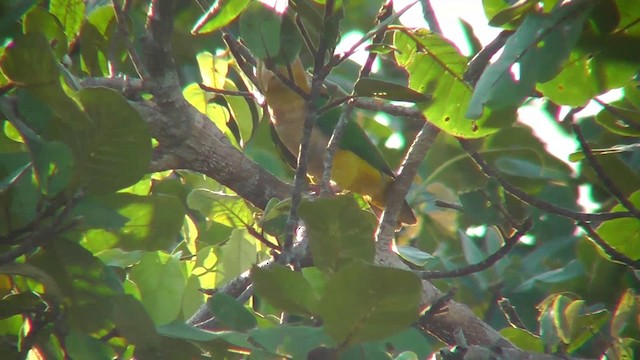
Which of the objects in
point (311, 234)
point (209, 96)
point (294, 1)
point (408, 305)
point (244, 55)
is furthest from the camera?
point (209, 96)

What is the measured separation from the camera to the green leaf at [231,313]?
3.57 ft

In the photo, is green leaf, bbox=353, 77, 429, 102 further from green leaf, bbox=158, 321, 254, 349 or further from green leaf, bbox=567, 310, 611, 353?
green leaf, bbox=567, 310, 611, 353

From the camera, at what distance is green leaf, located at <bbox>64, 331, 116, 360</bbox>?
111 centimetres

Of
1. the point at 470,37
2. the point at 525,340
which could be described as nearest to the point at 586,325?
the point at 525,340

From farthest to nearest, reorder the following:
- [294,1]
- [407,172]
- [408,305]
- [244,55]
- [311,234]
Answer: [407,172] → [244,55] → [294,1] → [311,234] → [408,305]

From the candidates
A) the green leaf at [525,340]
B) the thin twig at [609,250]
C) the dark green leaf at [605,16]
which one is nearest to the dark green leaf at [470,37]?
the thin twig at [609,250]

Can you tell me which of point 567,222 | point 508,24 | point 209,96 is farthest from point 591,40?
point 567,222

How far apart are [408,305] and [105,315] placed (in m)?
0.44

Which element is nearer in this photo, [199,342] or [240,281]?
[199,342]

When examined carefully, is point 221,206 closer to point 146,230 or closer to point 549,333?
point 146,230

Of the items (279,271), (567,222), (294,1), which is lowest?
(567,222)

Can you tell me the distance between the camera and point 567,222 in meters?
2.50

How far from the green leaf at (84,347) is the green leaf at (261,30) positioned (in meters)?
0.48

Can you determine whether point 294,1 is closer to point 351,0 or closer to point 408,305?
point 351,0
